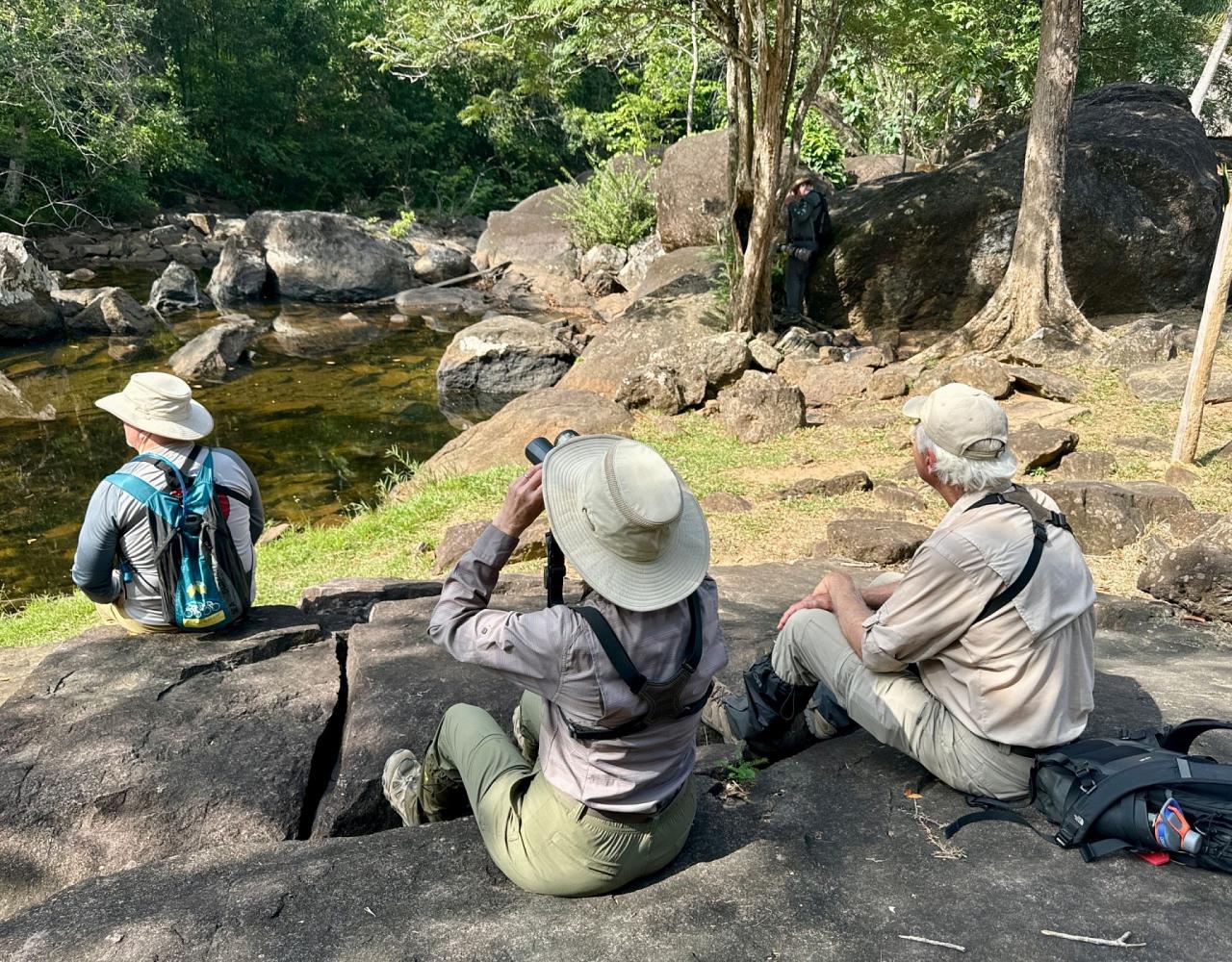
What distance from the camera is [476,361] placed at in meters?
15.5

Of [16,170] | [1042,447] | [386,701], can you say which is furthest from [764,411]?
[16,170]

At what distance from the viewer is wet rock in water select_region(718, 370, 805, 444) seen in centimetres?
1084

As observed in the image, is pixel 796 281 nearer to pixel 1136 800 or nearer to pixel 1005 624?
pixel 1005 624

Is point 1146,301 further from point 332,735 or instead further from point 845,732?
point 332,735

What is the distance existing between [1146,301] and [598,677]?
13672 millimetres

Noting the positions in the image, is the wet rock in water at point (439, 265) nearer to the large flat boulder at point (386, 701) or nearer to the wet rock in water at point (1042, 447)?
the wet rock in water at point (1042, 447)

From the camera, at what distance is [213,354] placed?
16.2 metres

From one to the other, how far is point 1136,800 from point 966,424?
1.19 m

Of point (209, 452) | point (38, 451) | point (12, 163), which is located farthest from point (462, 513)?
point (12, 163)

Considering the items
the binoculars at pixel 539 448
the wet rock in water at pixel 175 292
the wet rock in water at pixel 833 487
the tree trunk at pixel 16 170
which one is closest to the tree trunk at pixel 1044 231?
the wet rock in water at pixel 833 487

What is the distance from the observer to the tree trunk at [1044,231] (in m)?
11.9

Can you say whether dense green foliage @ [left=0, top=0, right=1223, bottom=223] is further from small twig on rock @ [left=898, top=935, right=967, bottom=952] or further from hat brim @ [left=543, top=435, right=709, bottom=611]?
small twig on rock @ [left=898, top=935, right=967, bottom=952]

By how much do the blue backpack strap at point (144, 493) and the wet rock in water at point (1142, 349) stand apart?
10000 mm

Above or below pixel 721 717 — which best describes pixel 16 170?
above
